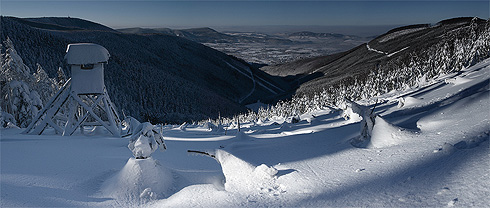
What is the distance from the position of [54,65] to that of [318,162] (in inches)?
3011

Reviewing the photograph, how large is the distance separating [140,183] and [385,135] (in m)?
4.95

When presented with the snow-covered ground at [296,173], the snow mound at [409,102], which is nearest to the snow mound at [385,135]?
the snow-covered ground at [296,173]

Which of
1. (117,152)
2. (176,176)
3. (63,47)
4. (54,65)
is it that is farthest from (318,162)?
(63,47)

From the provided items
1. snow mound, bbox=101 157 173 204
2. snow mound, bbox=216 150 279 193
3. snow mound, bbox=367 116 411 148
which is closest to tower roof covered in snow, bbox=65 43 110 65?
snow mound, bbox=101 157 173 204

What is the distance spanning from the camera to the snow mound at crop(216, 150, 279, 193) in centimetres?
438

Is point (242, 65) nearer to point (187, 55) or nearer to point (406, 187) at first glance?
point (187, 55)

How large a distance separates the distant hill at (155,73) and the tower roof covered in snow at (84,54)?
38.2 metres

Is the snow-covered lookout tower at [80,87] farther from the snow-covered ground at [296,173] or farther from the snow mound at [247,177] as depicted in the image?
the snow mound at [247,177]

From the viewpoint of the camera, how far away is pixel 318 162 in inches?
200

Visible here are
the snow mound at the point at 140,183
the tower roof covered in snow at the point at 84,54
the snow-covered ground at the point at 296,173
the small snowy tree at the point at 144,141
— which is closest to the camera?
the snow-covered ground at the point at 296,173

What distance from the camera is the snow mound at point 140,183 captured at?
4.91m

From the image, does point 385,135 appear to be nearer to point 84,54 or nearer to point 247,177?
point 247,177

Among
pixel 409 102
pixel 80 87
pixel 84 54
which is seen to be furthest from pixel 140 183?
pixel 409 102

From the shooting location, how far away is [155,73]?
86.5 metres
